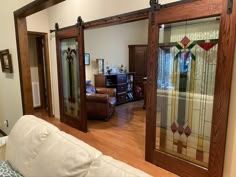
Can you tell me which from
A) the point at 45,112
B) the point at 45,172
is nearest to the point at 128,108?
the point at 45,112

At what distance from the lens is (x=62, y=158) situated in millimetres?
1237

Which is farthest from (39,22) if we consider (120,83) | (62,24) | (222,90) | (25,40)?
(222,90)

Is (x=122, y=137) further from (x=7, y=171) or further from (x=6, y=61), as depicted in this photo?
(x=6, y=61)

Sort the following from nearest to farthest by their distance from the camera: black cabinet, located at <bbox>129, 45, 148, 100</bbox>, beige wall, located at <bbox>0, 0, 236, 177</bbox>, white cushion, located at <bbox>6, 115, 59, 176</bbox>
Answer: white cushion, located at <bbox>6, 115, 59, 176</bbox>
beige wall, located at <bbox>0, 0, 236, 177</bbox>
black cabinet, located at <bbox>129, 45, 148, 100</bbox>

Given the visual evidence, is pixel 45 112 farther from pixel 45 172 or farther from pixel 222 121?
pixel 222 121

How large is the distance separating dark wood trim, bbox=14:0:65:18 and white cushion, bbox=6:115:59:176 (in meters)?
1.32

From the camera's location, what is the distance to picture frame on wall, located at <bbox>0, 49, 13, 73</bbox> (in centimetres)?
304

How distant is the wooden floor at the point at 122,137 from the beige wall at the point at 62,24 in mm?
925

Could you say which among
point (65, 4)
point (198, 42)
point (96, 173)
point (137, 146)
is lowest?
point (137, 146)

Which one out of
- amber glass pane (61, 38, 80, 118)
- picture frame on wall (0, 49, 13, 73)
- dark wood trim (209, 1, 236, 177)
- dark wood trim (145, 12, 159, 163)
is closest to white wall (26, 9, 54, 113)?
amber glass pane (61, 38, 80, 118)

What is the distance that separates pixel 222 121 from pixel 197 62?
70cm

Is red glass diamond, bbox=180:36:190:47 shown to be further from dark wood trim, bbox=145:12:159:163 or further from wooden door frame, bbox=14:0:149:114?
wooden door frame, bbox=14:0:149:114

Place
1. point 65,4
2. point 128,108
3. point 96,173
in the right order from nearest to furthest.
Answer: point 96,173, point 65,4, point 128,108

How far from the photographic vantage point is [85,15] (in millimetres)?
3516
